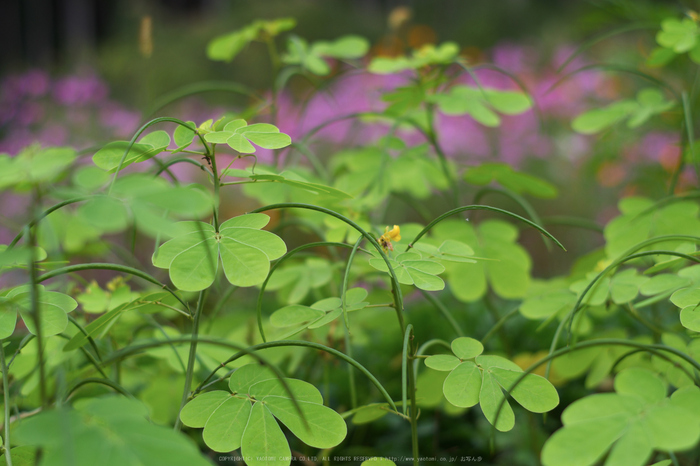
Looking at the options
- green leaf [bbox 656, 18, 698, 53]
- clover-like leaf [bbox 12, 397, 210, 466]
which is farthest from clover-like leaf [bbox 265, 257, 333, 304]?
green leaf [bbox 656, 18, 698, 53]

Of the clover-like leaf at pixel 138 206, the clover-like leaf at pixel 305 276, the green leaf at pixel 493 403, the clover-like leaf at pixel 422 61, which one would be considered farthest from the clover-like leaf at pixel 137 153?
the clover-like leaf at pixel 422 61

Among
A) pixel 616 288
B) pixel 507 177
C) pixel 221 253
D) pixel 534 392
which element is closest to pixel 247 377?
pixel 221 253

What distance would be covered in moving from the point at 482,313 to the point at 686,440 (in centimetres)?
129

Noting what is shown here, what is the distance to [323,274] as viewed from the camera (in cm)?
106

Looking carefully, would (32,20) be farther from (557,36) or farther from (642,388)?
(642,388)

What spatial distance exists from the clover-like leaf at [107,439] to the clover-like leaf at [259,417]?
0.19m

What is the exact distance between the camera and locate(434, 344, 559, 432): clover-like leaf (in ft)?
2.19

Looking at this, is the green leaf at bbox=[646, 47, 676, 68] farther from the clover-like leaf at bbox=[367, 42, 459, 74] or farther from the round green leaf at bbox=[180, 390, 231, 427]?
the round green leaf at bbox=[180, 390, 231, 427]

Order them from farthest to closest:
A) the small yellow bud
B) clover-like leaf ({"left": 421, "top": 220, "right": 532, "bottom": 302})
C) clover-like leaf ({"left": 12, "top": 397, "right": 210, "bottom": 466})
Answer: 1. clover-like leaf ({"left": 421, "top": 220, "right": 532, "bottom": 302})
2. the small yellow bud
3. clover-like leaf ({"left": 12, "top": 397, "right": 210, "bottom": 466})

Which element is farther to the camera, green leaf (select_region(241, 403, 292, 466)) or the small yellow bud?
the small yellow bud

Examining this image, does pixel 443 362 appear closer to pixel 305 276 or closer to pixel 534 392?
pixel 534 392

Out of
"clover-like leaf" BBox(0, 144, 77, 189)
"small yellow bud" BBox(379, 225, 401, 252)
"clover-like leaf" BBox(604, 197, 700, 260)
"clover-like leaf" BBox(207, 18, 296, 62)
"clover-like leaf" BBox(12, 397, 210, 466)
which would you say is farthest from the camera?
"clover-like leaf" BBox(207, 18, 296, 62)

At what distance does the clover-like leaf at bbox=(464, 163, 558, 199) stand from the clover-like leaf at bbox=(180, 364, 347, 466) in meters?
0.72

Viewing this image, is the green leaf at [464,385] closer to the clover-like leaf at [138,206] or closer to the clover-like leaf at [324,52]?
the clover-like leaf at [138,206]
